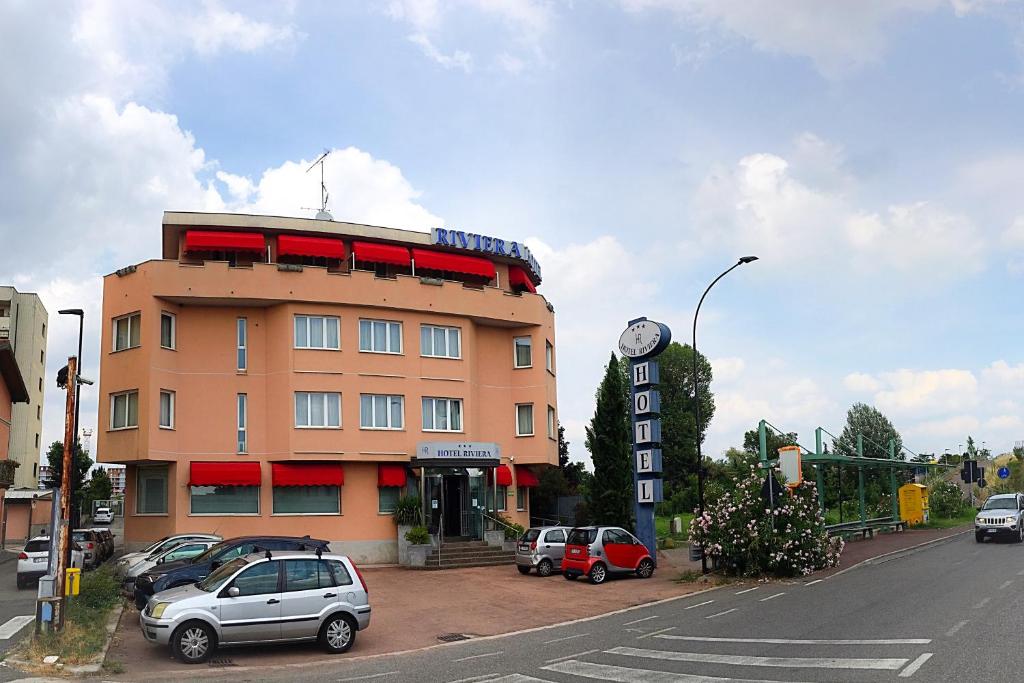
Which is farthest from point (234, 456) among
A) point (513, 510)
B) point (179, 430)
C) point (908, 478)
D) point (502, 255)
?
point (908, 478)

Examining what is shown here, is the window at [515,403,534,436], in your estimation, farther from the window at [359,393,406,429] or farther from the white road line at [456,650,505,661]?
the white road line at [456,650,505,661]

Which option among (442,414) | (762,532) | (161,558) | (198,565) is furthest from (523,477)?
(198,565)

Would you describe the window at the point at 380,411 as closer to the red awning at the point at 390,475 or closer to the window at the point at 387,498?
the red awning at the point at 390,475

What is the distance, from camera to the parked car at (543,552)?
29.5 m

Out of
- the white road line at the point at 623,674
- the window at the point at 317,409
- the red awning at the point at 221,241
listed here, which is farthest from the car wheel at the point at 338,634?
the red awning at the point at 221,241

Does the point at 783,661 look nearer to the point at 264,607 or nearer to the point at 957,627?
the point at 957,627

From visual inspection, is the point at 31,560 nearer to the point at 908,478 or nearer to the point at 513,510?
the point at 513,510

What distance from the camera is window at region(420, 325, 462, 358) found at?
3616 centimetres

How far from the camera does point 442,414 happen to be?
119ft

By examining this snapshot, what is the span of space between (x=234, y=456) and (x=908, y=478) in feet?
173

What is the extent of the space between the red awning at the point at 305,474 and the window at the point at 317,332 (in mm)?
4385

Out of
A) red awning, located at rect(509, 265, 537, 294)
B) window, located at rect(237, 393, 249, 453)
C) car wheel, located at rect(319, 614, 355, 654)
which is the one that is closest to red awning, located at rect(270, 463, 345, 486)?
window, located at rect(237, 393, 249, 453)

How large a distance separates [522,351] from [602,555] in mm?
13331

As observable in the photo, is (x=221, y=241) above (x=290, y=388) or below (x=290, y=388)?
above
